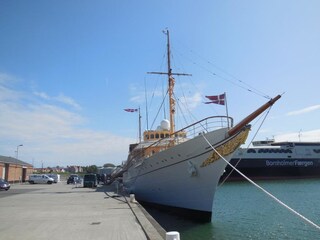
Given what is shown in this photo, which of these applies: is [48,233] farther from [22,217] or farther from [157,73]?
[157,73]

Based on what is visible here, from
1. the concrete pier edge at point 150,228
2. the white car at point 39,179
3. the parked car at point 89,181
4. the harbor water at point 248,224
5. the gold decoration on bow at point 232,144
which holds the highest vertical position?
the gold decoration on bow at point 232,144

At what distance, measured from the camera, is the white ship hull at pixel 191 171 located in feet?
50.8

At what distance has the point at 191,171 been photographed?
15914 millimetres

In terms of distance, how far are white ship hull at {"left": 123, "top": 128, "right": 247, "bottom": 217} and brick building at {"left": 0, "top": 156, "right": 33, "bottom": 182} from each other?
33.7 m

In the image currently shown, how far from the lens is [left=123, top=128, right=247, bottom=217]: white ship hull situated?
15.5 metres

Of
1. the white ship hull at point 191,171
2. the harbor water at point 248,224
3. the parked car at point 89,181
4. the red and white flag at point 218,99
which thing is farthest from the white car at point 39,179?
the red and white flag at point 218,99

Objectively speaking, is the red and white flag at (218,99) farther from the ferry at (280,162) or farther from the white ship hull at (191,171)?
the ferry at (280,162)

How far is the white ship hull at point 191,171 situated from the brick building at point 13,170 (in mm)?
33666

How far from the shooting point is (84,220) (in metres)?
11.5

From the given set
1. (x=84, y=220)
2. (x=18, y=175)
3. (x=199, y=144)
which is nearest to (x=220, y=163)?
(x=199, y=144)

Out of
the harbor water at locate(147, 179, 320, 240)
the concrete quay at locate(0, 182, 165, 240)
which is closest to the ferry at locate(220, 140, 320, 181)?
the harbor water at locate(147, 179, 320, 240)

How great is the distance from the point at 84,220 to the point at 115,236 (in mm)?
3110

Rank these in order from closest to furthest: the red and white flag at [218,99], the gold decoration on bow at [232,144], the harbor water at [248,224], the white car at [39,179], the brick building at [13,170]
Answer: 1. the harbor water at [248,224]
2. the gold decoration on bow at [232,144]
3. the red and white flag at [218,99]
4. the brick building at [13,170]
5. the white car at [39,179]

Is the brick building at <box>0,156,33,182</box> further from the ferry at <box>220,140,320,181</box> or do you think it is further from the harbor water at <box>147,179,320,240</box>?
the ferry at <box>220,140,320,181</box>
